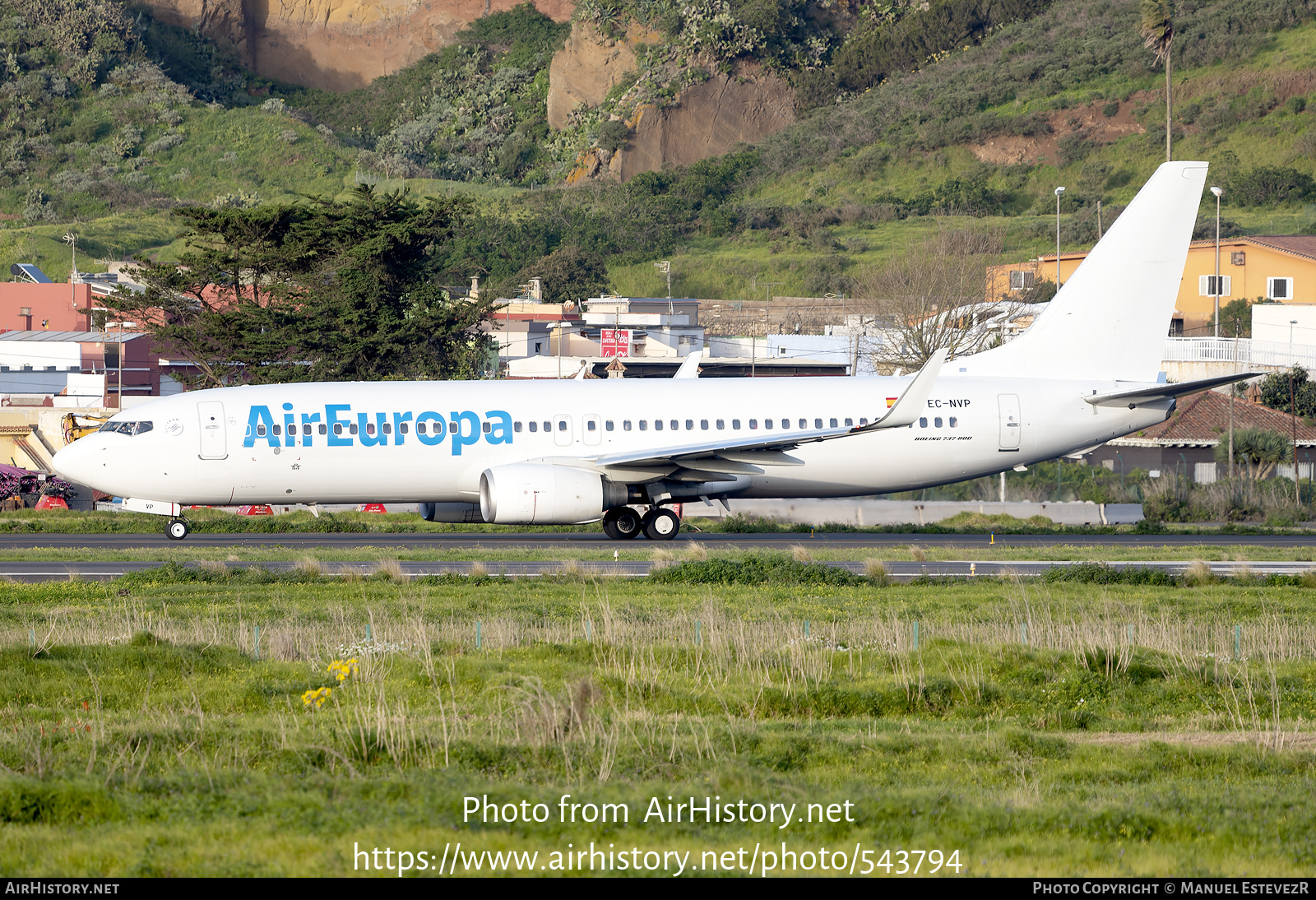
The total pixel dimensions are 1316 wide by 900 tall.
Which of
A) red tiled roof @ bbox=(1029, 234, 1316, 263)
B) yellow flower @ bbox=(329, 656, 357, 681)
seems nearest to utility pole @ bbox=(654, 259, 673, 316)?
red tiled roof @ bbox=(1029, 234, 1316, 263)

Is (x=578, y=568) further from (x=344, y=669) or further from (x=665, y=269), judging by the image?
(x=665, y=269)

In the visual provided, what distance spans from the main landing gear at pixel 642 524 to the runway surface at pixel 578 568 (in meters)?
5.72

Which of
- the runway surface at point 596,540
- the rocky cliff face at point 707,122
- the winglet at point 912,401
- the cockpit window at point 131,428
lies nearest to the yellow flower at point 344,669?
the runway surface at point 596,540

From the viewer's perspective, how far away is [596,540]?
109 feet

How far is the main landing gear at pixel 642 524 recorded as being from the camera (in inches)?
1292

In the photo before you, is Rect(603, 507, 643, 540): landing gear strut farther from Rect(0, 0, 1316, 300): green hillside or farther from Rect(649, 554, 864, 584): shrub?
Rect(0, 0, 1316, 300): green hillside

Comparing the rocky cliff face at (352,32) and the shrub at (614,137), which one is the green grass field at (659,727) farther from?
the rocky cliff face at (352,32)

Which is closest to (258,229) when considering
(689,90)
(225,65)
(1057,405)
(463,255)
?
(1057,405)

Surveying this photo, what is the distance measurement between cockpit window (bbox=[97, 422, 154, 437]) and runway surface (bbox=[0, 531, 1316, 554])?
8.56 ft

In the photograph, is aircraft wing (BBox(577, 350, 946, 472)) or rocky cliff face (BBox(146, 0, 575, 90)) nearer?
aircraft wing (BBox(577, 350, 946, 472))

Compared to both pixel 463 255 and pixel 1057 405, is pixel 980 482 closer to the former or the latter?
pixel 1057 405

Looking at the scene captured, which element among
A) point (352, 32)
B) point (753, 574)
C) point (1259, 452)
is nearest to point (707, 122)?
point (352, 32)

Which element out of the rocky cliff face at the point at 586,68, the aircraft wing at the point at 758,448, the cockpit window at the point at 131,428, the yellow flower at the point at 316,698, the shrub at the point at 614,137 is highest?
the rocky cliff face at the point at 586,68

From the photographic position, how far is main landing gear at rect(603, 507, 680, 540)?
3281cm
